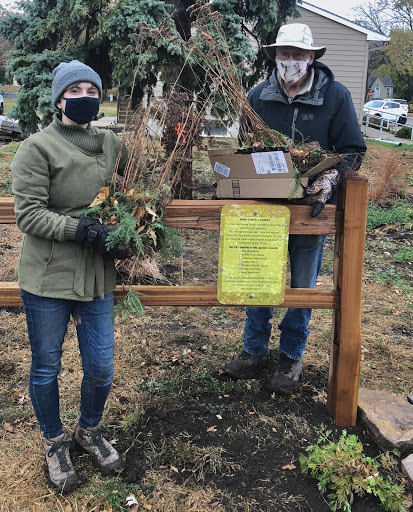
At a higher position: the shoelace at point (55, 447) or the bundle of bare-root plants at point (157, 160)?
the bundle of bare-root plants at point (157, 160)

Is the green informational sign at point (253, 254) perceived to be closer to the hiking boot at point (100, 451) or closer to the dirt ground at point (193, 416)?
the dirt ground at point (193, 416)

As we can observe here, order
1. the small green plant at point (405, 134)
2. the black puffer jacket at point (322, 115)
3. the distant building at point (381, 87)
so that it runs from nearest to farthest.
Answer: the black puffer jacket at point (322, 115) → the small green plant at point (405, 134) → the distant building at point (381, 87)

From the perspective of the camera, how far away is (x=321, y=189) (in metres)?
2.77

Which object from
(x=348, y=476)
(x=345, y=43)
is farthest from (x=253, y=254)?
(x=345, y=43)

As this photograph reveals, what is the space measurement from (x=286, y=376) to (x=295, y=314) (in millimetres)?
445

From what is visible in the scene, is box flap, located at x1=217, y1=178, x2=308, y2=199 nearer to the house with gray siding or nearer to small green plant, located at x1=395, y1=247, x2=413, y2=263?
small green plant, located at x1=395, y1=247, x2=413, y2=263

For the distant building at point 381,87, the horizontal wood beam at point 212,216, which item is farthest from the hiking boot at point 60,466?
the distant building at point 381,87

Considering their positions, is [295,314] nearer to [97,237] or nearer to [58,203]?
[97,237]

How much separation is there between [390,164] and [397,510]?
27.4 feet

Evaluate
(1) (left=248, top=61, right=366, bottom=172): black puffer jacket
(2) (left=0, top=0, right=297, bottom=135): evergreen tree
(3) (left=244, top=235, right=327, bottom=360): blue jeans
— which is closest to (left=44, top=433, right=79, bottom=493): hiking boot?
(3) (left=244, top=235, right=327, bottom=360): blue jeans

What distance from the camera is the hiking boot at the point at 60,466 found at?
2635 mm

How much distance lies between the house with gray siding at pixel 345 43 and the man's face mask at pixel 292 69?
1727cm

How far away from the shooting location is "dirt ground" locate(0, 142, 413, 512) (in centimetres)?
265

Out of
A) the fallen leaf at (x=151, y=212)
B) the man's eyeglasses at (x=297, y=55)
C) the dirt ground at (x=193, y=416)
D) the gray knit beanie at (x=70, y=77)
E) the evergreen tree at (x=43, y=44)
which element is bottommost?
the dirt ground at (x=193, y=416)
